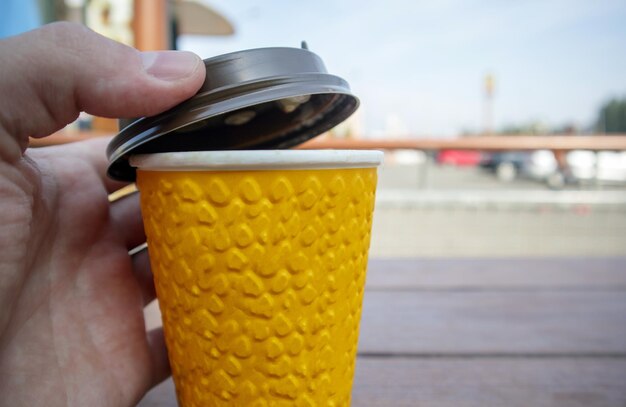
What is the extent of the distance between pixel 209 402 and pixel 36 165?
261mm

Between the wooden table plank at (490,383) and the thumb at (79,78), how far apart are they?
0.33 m

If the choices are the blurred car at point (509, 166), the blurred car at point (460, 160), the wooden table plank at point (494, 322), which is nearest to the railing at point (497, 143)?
the wooden table plank at point (494, 322)

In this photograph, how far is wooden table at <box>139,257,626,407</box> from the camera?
1.52 ft

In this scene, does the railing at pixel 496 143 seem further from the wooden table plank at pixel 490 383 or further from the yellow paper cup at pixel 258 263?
the yellow paper cup at pixel 258 263

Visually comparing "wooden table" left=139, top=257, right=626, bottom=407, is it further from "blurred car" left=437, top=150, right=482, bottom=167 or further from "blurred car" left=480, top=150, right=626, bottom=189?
"blurred car" left=437, top=150, right=482, bottom=167

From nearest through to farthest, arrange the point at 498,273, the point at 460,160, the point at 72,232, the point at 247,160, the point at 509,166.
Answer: the point at 247,160 → the point at 72,232 → the point at 498,273 → the point at 509,166 → the point at 460,160

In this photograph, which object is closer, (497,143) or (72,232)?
(72,232)

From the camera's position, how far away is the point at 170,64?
342mm

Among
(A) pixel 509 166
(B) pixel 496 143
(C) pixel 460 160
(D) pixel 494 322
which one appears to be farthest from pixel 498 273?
(C) pixel 460 160

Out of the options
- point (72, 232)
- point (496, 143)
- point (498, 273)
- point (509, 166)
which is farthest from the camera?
point (509, 166)

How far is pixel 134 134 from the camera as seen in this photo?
1.14 ft

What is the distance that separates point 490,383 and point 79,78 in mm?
462

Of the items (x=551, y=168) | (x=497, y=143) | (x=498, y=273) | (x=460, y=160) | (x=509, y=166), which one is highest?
(x=497, y=143)

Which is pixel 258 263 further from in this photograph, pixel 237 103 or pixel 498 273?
pixel 498 273
